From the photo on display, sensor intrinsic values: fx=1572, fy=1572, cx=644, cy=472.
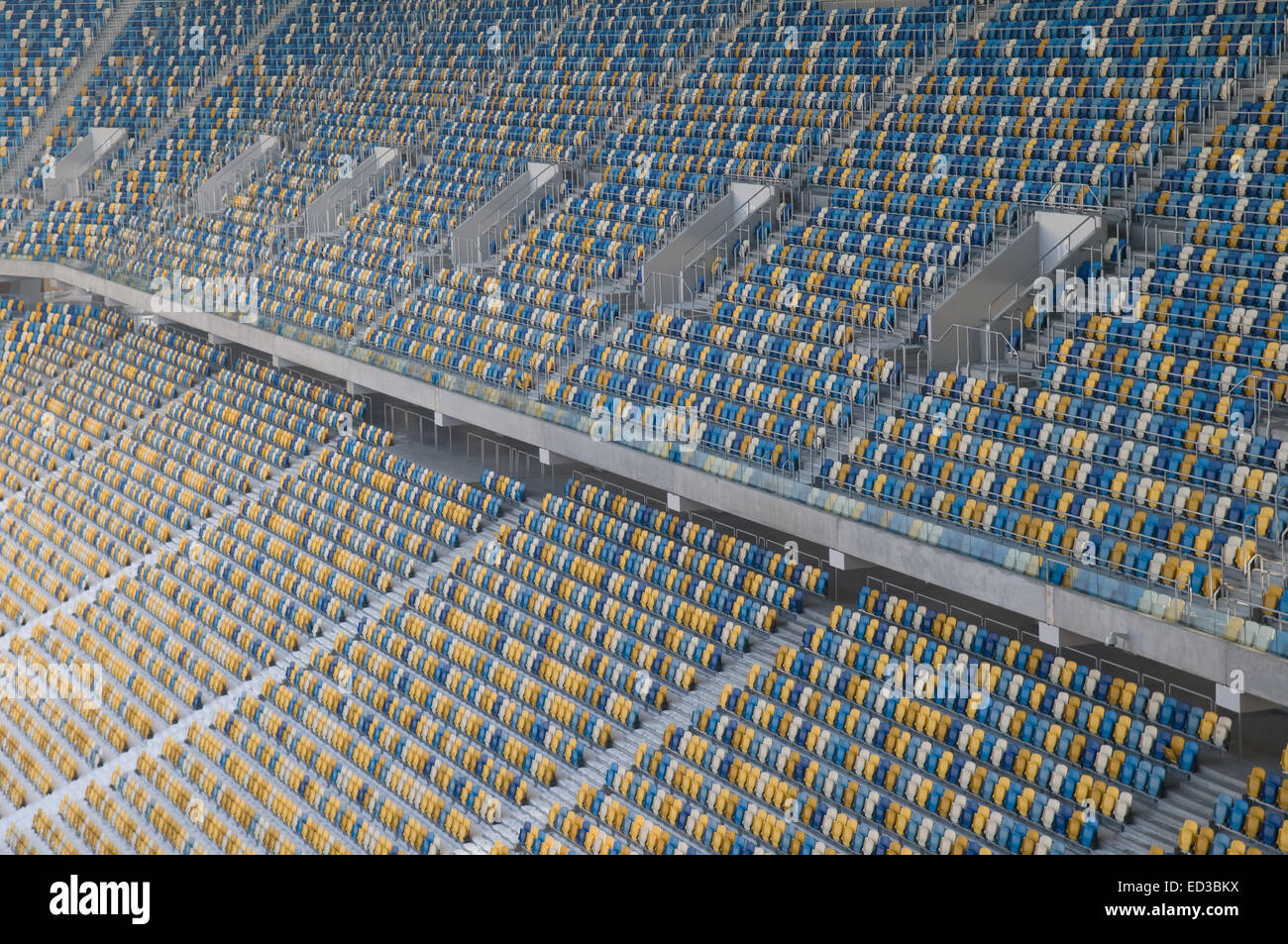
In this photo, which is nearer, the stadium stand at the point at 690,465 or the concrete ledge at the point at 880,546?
the concrete ledge at the point at 880,546

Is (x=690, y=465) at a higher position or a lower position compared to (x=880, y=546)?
higher

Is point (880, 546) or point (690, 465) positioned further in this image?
point (690, 465)

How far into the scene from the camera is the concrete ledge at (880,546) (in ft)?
37.9

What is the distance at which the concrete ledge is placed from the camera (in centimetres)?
1155

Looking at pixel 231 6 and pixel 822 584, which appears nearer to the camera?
pixel 822 584

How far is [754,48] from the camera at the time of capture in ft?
82.2

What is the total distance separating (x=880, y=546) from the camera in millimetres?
14742

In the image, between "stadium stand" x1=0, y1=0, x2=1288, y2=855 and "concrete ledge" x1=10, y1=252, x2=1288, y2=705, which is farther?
"stadium stand" x1=0, y1=0, x2=1288, y2=855

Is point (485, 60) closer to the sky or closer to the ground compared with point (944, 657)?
closer to the sky
